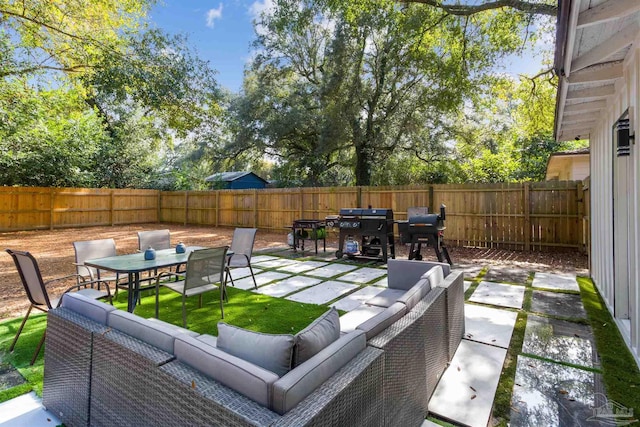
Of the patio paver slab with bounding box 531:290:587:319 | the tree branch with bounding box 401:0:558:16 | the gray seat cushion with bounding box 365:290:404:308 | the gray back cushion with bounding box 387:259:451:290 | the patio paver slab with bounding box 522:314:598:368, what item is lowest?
the patio paver slab with bounding box 522:314:598:368

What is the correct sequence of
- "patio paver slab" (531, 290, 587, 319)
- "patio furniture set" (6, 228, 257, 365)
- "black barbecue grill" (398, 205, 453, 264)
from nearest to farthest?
"patio furniture set" (6, 228, 257, 365) → "patio paver slab" (531, 290, 587, 319) → "black barbecue grill" (398, 205, 453, 264)

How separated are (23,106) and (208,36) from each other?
6.06 m

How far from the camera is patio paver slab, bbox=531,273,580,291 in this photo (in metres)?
4.88

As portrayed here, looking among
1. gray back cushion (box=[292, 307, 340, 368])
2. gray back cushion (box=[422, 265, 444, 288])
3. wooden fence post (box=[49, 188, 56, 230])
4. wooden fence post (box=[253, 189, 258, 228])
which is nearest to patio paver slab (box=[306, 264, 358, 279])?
gray back cushion (box=[422, 265, 444, 288])

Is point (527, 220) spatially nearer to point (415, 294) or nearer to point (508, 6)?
point (508, 6)

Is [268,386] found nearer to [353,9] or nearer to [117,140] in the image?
[353,9]

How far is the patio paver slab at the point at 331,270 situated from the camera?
5875mm

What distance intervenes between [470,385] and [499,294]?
103 inches

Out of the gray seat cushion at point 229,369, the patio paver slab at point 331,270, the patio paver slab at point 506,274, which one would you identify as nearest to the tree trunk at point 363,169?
the patio paver slab at point 331,270

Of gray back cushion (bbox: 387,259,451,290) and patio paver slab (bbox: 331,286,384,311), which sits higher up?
gray back cushion (bbox: 387,259,451,290)

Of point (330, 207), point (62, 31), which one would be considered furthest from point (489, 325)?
point (62, 31)

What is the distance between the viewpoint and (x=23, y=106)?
30.7 ft

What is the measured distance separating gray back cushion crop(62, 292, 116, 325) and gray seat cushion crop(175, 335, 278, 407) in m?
0.77

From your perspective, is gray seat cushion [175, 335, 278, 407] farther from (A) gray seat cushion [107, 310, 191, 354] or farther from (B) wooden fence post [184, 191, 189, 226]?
(B) wooden fence post [184, 191, 189, 226]
